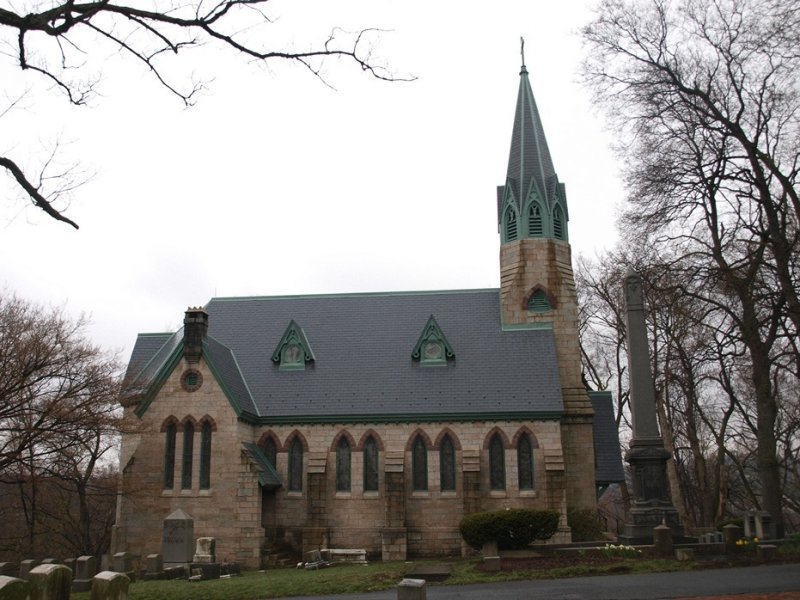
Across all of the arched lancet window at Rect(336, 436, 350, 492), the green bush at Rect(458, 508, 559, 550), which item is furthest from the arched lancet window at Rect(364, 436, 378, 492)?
the green bush at Rect(458, 508, 559, 550)

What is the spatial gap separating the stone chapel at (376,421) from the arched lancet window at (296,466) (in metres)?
0.07

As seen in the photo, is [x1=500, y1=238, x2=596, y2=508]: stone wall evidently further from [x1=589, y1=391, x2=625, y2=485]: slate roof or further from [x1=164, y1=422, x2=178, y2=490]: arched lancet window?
[x1=164, y1=422, x2=178, y2=490]: arched lancet window

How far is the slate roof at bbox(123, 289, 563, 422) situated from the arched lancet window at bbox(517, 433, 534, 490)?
942mm

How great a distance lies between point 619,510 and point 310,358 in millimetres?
64735

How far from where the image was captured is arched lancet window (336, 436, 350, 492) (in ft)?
94.2

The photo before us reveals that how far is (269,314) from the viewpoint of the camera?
33875 mm

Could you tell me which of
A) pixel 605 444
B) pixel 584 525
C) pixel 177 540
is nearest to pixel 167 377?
pixel 177 540

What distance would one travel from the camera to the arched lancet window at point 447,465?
1115 inches

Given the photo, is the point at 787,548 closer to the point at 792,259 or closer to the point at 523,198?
the point at 792,259

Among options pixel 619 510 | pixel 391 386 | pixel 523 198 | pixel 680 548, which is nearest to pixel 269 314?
pixel 391 386

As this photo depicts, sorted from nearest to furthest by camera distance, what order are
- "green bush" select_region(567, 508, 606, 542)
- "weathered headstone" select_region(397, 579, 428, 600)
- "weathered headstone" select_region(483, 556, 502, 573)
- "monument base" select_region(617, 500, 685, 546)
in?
"weathered headstone" select_region(397, 579, 428, 600) → "weathered headstone" select_region(483, 556, 502, 573) → "monument base" select_region(617, 500, 685, 546) → "green bush" select_region(567, 508, 606, 542)

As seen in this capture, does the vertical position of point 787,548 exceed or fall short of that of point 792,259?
it falls short

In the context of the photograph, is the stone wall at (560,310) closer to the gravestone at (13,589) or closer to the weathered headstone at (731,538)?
the weathered headstone at (731,538)

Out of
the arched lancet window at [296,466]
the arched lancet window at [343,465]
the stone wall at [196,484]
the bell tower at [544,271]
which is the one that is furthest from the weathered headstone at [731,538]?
the arched lancet window at [296,466]
